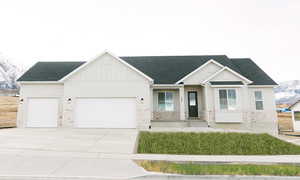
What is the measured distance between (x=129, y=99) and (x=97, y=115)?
116 inches

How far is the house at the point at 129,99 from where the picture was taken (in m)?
11.9

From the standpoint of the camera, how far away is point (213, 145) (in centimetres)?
750

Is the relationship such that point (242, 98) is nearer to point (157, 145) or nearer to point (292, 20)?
point (157, 145)

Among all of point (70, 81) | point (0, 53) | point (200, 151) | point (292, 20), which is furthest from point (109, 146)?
point (0, 53)

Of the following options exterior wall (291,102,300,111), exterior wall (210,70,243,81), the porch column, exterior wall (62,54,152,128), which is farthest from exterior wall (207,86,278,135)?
exterior wall (291,102,300,111)

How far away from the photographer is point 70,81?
39.7ft

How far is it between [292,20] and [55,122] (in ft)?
92.7

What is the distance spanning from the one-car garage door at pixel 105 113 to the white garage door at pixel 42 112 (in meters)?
2.18

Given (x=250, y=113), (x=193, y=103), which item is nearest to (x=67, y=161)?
(x=193, y=103)

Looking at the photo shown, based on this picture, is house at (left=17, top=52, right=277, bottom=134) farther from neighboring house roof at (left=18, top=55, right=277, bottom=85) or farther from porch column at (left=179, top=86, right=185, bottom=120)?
neighboring house roof at (left=18, top=55, right=277, bottom=85)

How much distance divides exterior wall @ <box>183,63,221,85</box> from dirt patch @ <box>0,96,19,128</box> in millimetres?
17759

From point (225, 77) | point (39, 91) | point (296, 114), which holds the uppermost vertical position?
point (225, 77)

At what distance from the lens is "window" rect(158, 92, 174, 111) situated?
551 inches

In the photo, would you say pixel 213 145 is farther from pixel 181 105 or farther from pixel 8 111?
pixel 8 111
